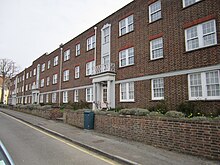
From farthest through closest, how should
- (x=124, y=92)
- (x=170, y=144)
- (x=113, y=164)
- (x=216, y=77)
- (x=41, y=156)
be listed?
(x=124, y=92)
(x=216, y=77)
(x=170, y=144)
(x=41, y=156)
(x=113, y=164)

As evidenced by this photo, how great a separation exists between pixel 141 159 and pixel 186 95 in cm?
733

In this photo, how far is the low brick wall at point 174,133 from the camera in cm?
625

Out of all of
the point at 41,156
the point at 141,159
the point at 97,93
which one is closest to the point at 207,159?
the point at 141,159

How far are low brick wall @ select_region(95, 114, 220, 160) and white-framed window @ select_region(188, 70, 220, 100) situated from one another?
4956 millimetres

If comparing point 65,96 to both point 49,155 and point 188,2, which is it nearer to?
point 188,2

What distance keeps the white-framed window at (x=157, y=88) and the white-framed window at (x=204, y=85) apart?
7.31ft

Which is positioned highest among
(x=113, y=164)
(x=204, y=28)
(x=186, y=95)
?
(x=204, y=28)

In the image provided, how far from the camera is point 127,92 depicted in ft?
54.3

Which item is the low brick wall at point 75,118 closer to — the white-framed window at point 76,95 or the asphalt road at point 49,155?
the asphalt road at point 49,155

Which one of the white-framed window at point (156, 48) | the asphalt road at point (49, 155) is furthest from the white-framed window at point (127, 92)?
the asphalt road at point (49, 155)

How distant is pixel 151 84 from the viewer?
570 inches

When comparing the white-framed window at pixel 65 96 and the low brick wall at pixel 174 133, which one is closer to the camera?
the low brick wall at pixel 174 133

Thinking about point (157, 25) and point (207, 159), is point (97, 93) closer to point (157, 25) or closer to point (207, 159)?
point (157, 25)

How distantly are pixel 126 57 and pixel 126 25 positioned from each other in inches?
131
